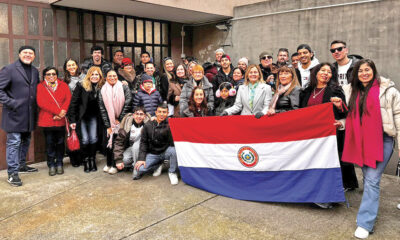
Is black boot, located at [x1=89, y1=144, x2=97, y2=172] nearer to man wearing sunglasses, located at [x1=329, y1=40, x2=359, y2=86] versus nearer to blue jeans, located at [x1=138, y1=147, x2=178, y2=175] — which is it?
blue jeans, located at [x1=138, y1=147, x2=178, y2=175]

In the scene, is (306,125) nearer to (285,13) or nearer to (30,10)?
(285,13)

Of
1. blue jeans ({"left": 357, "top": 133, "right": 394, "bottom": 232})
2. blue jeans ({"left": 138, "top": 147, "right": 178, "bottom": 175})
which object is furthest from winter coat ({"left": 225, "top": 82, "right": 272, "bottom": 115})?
blue jeans ({"left": 357, "top": 133, "right": 394, "bottom": 232})

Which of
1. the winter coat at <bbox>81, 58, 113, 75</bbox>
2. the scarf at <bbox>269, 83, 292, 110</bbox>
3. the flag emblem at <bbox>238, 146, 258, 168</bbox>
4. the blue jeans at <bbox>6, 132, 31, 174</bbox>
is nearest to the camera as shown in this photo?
the flag emblem at <bbox>238, 146, 258, 168</bbox>

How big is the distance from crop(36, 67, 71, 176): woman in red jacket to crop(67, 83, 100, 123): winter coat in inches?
4.6

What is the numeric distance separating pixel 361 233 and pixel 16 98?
15.9 feet

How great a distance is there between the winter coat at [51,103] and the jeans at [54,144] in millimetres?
132

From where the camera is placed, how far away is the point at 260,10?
26.4ft

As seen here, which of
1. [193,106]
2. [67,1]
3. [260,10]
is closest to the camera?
[193,106]

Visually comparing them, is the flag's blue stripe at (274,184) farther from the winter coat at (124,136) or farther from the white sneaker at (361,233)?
the winter coat at (124,136)

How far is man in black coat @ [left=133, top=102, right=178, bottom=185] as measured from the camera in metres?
4.92

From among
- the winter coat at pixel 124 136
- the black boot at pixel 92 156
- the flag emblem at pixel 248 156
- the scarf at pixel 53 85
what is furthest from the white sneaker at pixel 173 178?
the scarf at pixel 53 85

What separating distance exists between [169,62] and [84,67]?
156 cm

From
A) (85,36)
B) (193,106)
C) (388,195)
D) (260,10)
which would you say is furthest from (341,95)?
(85,36)

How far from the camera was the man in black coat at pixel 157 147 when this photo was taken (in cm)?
492
